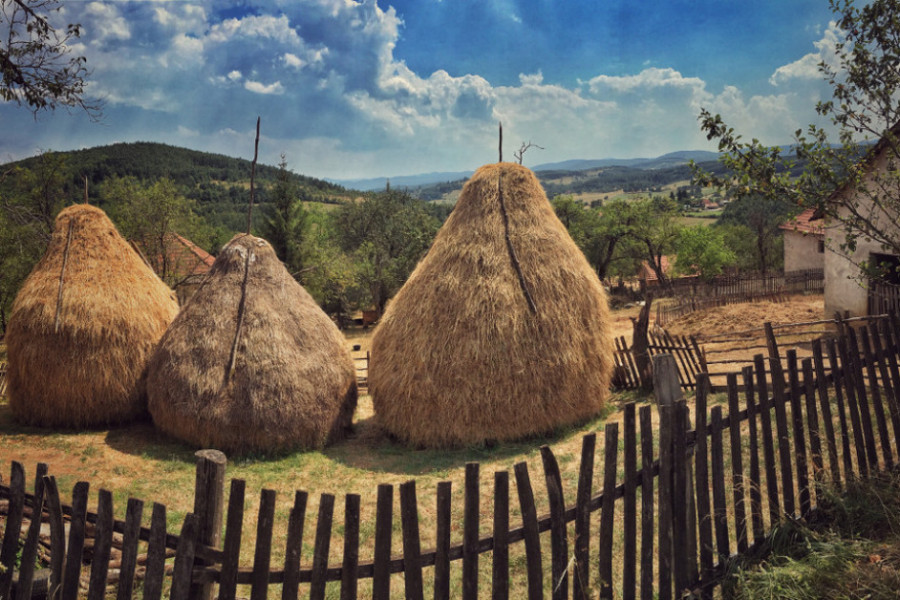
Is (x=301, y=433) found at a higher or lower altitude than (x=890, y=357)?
lower

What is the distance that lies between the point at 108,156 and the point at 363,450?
68.1 metres

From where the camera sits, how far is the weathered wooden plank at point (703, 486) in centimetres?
343

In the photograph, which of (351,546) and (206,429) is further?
(206,429)

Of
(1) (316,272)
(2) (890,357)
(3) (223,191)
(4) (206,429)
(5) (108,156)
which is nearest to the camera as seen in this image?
(2) (890,357)

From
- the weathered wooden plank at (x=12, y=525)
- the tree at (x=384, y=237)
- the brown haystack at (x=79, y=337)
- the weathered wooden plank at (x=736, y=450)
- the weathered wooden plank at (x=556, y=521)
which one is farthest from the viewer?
the tree at (x=384, y=237)

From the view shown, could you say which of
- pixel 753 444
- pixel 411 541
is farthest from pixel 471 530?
pixel 753 444

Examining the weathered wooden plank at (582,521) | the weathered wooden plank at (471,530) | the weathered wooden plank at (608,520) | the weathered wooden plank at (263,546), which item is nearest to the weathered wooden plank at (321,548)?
the weathered wooden plank at (263,546)

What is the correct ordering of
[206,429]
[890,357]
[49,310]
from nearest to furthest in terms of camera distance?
[890,357] → [206,429] → [49,310]

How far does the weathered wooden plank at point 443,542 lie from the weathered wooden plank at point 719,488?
1552mm

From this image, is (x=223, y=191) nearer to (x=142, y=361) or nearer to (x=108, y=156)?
(x=108, y=156)

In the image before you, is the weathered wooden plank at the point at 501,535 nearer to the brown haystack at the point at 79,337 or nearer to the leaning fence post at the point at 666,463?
the leaning fence post at the point at 666,463

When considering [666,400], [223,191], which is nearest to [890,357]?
[666,400]

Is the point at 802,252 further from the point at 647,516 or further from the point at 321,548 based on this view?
the point at 321,548

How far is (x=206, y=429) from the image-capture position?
28.5 feet
